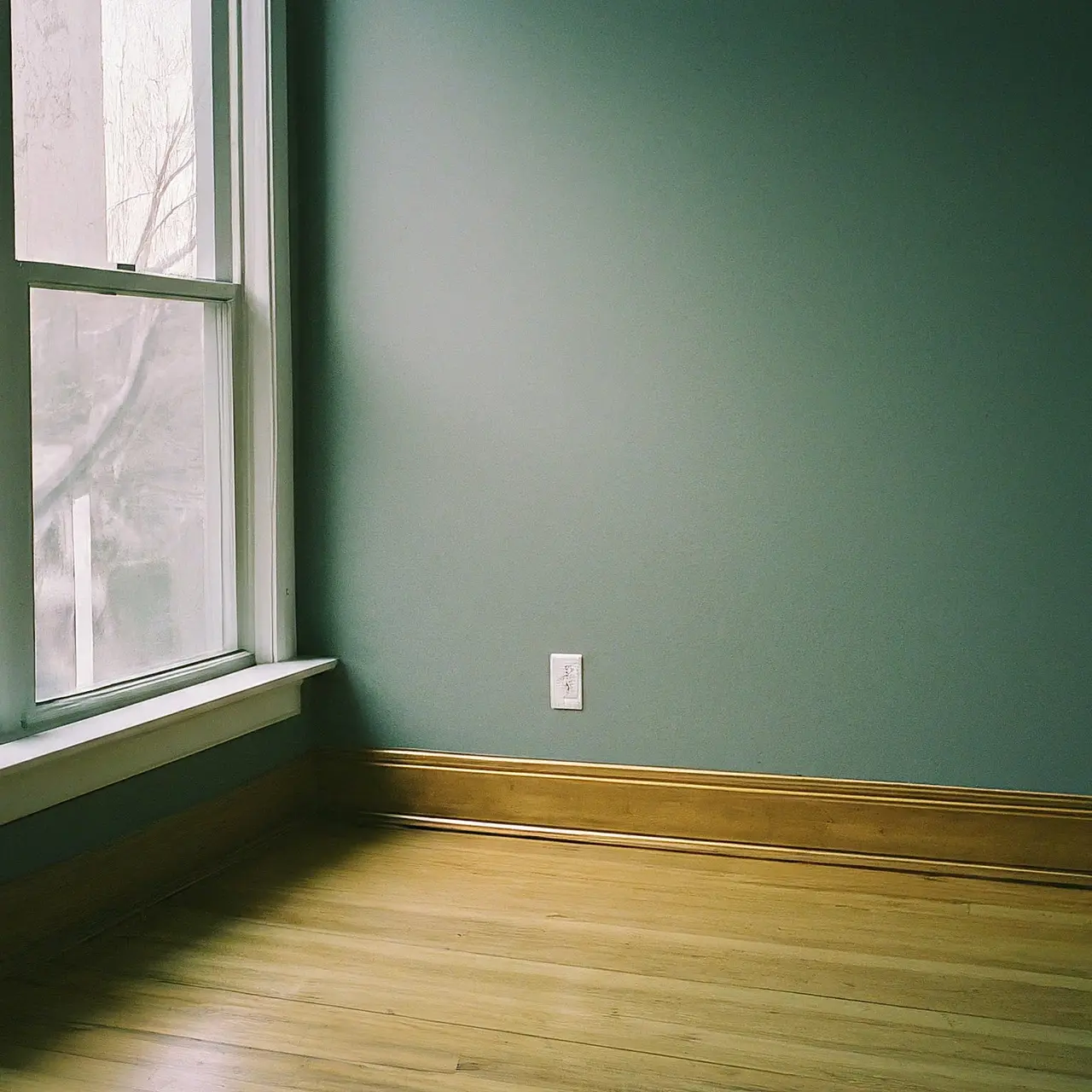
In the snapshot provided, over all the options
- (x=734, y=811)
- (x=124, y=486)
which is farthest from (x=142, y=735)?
(x=734, y=811)

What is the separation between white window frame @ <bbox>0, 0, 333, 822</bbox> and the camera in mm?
2314

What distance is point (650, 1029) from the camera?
1.93 m

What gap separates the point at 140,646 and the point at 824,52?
72.5 inches

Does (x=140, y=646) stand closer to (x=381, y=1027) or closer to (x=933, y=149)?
(x=381, y=1027)

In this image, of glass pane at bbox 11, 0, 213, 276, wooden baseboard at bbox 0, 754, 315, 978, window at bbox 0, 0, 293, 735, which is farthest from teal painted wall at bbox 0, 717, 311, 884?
glass pane at bbox 11, 0, 213, 276

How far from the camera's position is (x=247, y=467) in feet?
9.50

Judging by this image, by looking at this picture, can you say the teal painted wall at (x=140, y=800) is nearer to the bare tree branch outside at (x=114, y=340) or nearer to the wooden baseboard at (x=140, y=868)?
the wooden baseboard at (x=140, y=868)

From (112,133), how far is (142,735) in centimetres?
113

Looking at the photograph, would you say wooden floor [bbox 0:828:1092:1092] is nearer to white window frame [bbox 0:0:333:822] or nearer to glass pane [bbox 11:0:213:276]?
white window frame [bbox 0:0:333:822]

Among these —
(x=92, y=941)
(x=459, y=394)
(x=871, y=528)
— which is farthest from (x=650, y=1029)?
(x=459, y=394)

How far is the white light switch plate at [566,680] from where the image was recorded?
2861 mm

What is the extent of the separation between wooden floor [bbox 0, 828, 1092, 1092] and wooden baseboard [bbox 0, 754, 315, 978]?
0.05 m

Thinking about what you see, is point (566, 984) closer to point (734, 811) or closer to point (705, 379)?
point (734, 811)

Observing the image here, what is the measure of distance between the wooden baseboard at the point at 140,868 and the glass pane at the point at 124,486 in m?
0.31
